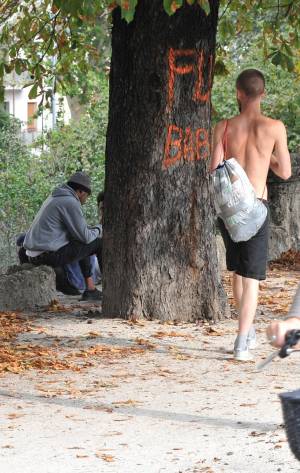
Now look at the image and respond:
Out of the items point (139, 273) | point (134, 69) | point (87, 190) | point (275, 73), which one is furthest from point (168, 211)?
point (275, 73)

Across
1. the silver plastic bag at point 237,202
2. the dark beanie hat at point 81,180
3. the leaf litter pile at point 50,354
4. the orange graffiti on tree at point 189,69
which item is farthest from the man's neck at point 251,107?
the dark beanie hat at point 81,180

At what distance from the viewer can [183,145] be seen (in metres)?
10.3

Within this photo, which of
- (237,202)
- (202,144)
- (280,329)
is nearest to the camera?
(280,329)

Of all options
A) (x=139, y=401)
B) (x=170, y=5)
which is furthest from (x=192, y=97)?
(x=139, y=401)

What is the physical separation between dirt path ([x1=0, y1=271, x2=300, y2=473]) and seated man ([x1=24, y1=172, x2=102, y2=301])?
6.93 feet

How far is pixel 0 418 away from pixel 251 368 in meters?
2.15

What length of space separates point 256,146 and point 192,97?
1.84 meters

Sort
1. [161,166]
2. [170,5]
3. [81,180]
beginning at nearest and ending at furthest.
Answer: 1. [170,5]
2. [161,166]
3. [81,180]

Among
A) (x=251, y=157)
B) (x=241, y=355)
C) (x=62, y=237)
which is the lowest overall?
(x=241, y=355)

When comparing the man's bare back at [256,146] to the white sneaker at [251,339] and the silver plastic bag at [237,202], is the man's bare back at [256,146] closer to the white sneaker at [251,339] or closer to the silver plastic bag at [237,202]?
the silver plastic bag at [237,202]

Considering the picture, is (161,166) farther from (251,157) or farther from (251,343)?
(251,343)

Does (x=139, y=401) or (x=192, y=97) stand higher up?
(x=192, y=97)

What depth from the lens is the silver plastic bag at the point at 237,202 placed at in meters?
8.36

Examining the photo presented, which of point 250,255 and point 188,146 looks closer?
point 250,255
